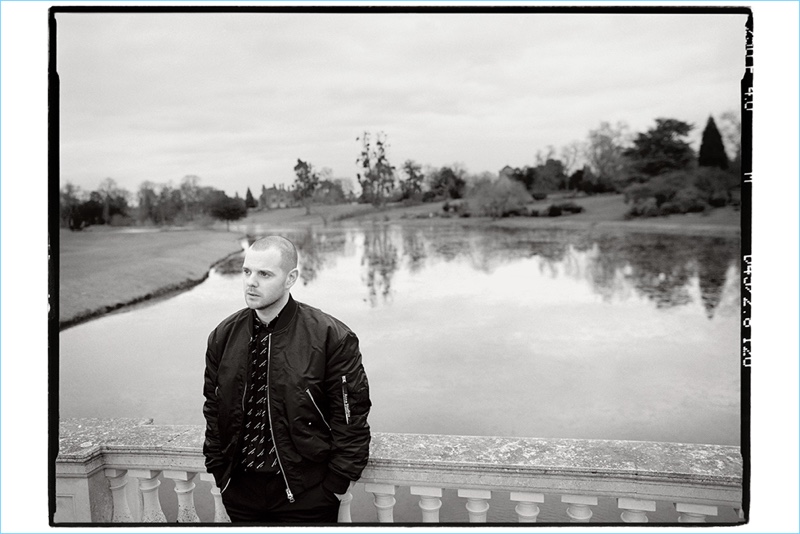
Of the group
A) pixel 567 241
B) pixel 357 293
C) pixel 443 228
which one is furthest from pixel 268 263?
pixel 567 241

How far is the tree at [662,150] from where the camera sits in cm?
265

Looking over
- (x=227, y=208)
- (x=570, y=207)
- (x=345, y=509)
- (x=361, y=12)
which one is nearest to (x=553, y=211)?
(x=570, y=207)

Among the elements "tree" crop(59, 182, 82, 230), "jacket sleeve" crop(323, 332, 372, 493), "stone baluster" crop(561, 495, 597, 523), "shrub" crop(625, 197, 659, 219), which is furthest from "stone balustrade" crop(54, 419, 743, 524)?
"shrub" crop(625, 197, 659, 219)

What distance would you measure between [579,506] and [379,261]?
5.07 ft

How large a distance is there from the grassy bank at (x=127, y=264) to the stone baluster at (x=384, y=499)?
4.42 ft

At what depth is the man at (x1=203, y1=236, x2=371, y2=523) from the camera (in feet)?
5.50

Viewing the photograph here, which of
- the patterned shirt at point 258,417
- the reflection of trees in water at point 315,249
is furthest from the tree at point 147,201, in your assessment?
the patterned shirt at point 258,417

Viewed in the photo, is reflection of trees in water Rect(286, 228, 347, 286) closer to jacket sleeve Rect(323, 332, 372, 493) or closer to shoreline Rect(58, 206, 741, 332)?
shoreline Rect(58, 206, 741, 332)

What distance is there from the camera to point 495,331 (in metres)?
3.21

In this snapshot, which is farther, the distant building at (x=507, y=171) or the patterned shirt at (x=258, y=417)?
the distant building at (x=507, y=171)

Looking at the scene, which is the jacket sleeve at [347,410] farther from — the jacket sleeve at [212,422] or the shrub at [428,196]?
the shrub at [428,196]

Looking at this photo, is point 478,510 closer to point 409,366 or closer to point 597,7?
point 409,366

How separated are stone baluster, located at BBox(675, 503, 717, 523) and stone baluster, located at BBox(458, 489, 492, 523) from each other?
0.57 m

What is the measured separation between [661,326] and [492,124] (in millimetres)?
1402
